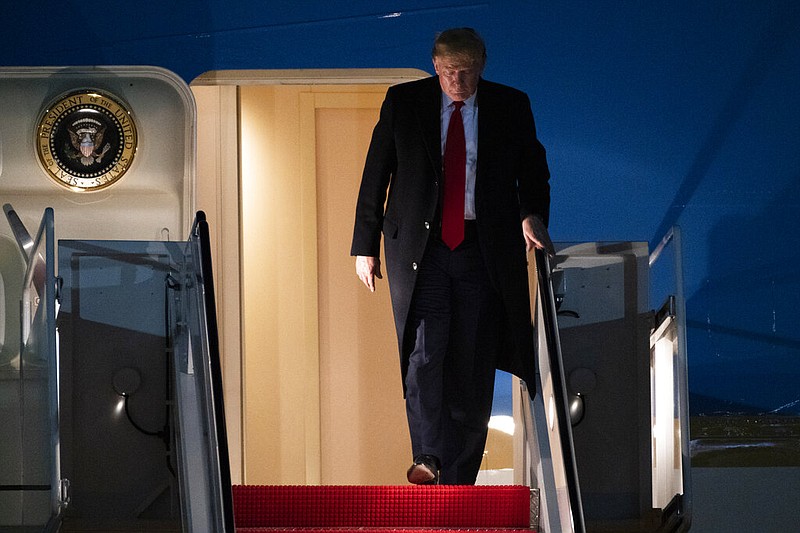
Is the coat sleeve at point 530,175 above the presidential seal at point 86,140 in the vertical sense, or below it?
below

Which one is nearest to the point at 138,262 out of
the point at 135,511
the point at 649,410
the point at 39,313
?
the point at 39,313

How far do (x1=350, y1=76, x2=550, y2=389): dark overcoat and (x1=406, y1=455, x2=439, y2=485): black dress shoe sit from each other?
12.8 inches

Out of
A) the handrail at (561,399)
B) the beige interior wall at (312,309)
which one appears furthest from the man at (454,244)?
the beige interior wall at (312,309)

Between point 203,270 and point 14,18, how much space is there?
2972 millimetres

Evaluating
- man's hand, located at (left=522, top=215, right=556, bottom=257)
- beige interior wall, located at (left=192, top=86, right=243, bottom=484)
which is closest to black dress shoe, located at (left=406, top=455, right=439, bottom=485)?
man's hand, located at (left=522, top=215, right=556, bottom=257)

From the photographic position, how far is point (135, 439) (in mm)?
5273

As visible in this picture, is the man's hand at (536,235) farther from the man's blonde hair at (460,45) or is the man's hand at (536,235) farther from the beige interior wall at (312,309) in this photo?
the beige interior wall at (312,309)

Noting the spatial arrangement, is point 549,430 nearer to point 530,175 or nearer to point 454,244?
point 454,244

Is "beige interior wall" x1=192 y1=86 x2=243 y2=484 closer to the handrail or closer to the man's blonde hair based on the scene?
the man's blonde hair

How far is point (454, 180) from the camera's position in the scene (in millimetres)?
4816

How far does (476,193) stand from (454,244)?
0.18 meters

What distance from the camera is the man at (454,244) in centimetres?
479

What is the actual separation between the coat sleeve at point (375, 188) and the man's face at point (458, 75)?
0.23m

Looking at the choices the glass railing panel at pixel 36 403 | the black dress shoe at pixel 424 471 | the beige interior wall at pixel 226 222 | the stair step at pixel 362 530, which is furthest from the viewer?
the beige interior wall at pixel 226 222
